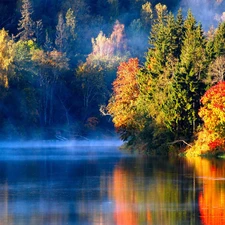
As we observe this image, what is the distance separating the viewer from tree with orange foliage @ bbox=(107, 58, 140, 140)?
2744 inches

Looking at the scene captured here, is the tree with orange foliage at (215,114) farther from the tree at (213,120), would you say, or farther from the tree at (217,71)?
the tree at (217,71)

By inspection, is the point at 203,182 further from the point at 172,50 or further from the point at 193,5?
the point at 193,5

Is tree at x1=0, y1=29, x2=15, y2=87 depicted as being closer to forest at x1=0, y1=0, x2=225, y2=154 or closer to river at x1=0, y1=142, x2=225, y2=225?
forest at x1=0, y1=0, x2=225, y2=154

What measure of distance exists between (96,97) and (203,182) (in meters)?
71.6

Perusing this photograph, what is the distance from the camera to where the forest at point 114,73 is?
2341 inches

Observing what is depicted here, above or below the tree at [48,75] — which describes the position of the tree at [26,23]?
above

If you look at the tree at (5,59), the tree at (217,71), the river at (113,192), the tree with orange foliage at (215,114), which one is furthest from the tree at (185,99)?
the tree at (5,59)

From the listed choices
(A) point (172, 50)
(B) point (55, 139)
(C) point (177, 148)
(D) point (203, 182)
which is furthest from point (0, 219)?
(B) point (55, 139)

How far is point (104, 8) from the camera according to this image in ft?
464

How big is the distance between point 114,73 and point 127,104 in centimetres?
3803

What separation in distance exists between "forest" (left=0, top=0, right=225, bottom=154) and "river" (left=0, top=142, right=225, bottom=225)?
7055mm

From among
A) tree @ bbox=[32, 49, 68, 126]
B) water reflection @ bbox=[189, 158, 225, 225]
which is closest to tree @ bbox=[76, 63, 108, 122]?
tree @ bbox=[32, 49, 68, 126]

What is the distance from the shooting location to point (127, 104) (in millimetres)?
72750

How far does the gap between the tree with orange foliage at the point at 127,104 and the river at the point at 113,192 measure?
17049mm
